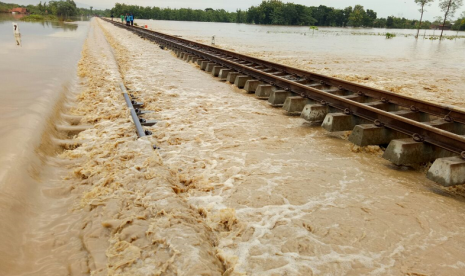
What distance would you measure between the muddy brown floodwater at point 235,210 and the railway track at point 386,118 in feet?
0.83

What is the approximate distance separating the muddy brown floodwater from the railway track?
252 millimetres

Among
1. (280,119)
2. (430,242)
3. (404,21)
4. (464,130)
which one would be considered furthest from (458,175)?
(404,21)

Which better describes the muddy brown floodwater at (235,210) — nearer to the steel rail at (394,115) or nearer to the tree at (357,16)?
the steel rail at (394,115)

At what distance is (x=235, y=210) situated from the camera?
336cm

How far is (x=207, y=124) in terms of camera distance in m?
6.19

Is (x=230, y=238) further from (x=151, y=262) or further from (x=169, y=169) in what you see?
(x=169, y=169)

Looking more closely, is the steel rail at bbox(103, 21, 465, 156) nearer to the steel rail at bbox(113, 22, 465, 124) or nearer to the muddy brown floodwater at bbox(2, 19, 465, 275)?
the steel rail at bbox(113, 22, 465, 124)

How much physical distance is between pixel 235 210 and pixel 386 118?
319 centimetres

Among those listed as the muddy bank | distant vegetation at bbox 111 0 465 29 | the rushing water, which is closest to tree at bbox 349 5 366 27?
distant vegetation at bbox 111 0 465 29

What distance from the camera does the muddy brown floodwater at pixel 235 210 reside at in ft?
8.57

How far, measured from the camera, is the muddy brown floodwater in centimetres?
261

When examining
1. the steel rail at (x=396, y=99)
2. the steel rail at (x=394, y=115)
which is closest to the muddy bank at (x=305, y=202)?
the steel rail at (x=394, y=115)

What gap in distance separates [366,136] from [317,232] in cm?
251

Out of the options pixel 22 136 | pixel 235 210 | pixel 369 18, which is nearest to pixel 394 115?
pixel 235 210
